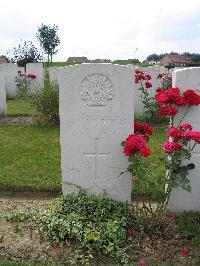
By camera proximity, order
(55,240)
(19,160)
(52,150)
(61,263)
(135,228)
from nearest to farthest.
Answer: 1. (61,263)
2. (55,240)
3. (135,228)
4. (19,160)
5. (52,150)

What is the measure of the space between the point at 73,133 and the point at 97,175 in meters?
0.55

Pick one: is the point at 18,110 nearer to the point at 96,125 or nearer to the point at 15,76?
the point at 15,76

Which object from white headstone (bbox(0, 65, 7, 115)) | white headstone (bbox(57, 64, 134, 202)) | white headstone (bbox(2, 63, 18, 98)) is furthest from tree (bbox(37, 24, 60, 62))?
white headstone (bbox(57, 64, 134, 202))

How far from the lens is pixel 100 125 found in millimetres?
4434

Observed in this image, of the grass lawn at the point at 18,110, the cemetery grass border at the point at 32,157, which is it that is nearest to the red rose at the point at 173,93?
the cemetery grass border at the point at 32,157

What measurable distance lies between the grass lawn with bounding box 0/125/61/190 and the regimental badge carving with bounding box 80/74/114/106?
1.83 meters

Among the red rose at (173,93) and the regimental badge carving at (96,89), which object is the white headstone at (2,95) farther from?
the red rose at (173,93)

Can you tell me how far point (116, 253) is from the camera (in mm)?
3830

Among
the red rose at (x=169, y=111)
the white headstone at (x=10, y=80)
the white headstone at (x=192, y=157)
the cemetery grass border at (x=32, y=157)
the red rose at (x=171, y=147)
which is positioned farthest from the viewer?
the white headstone at (x=10, y=80)

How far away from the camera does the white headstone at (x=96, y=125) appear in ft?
14.2

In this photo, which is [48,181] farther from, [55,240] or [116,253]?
[116,253]

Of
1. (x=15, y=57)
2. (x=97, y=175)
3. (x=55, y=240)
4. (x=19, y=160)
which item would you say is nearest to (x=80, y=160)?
(x=97, y=175)

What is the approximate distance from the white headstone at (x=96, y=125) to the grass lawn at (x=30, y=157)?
1.27m

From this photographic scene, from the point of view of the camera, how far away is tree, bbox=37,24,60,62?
27984 millimetres
